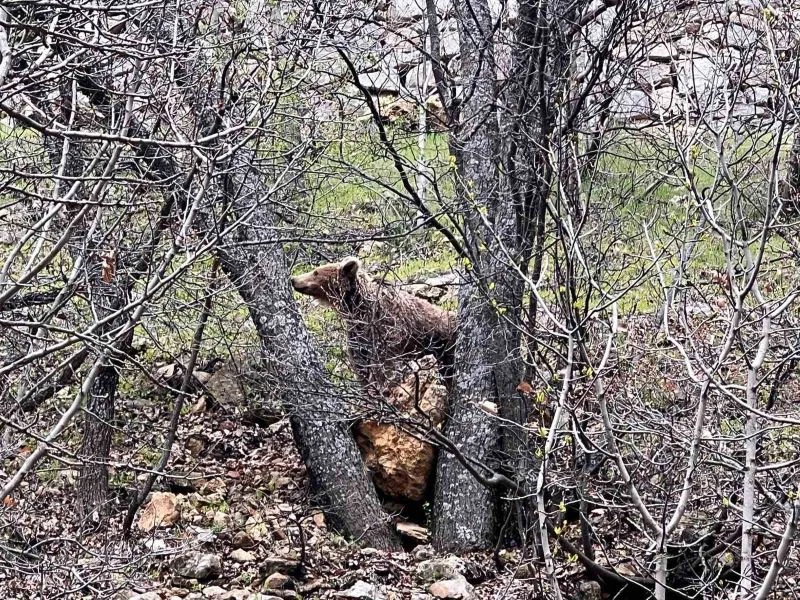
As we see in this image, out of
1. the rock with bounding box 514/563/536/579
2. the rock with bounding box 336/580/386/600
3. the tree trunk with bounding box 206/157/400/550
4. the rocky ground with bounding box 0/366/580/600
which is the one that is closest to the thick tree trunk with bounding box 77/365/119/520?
the rocky ground with bounding box 0/366/580/600

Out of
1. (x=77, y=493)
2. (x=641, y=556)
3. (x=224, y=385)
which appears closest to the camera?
(x=641, y=556)

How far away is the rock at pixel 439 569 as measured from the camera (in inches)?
295

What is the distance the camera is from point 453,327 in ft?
28.9

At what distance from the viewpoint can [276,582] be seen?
733 centimetres

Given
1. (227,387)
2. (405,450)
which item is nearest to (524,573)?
(405,450)

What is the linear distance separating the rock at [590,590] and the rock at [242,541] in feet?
9.24

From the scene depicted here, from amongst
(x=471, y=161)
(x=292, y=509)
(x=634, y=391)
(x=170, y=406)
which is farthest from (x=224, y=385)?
(x=634, y=391)

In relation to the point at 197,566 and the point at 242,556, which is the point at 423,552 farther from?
the point at 197,566

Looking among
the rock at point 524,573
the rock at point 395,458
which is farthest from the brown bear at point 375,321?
the rock at point 524,573

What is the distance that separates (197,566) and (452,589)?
6.67ft

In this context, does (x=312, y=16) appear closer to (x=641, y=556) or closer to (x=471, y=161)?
(x=471, y=161)

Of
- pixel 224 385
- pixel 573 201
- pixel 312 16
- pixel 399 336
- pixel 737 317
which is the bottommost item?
pixel 224 385

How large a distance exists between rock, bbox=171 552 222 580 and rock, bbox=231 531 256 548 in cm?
40

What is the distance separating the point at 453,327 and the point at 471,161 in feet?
5.10
